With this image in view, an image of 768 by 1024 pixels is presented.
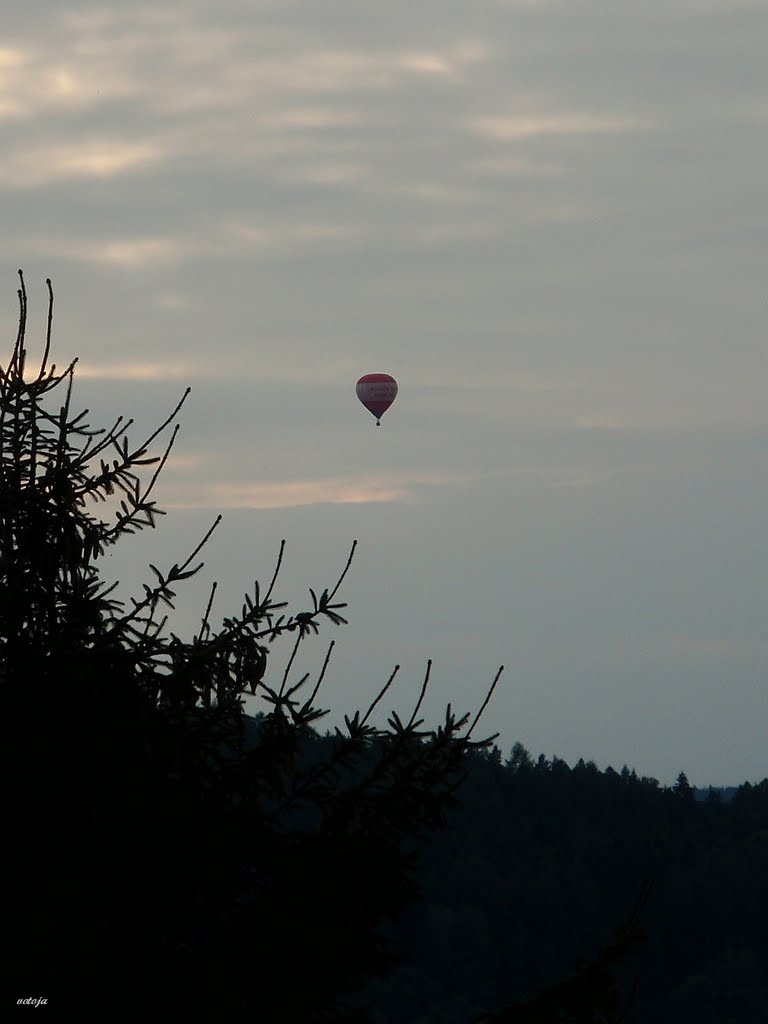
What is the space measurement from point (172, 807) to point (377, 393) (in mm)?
69419

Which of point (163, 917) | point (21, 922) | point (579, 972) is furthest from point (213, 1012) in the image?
point (579, 972)

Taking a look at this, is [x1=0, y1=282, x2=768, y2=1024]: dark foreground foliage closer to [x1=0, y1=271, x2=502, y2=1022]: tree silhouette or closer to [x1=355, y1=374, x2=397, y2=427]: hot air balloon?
[x1=0, y1=271, x2=502, y2=1022]: tree silhouette

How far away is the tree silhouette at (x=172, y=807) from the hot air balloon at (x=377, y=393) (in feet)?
220

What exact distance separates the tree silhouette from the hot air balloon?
6718 centimetres

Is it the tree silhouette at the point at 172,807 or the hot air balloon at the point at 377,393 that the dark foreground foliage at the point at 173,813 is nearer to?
the tree silhouette at the point at 172,807

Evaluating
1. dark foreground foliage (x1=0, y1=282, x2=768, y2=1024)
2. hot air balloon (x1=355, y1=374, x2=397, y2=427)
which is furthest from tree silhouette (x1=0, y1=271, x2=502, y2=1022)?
hot air balloon (x1=355, y1=374, x2=397, y2=427)

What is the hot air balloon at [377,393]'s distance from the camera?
3039 inches

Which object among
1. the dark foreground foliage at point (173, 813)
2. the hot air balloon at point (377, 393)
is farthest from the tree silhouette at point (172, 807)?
the hot air balloon at point (377, 393)

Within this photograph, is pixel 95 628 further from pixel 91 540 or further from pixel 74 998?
pixel 74 998

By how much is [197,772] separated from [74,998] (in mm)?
1505

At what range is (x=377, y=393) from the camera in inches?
3063

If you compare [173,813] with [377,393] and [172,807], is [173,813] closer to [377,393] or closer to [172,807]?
[172,807]

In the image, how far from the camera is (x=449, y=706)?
910cm

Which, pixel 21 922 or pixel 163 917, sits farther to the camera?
pixel 163 917
